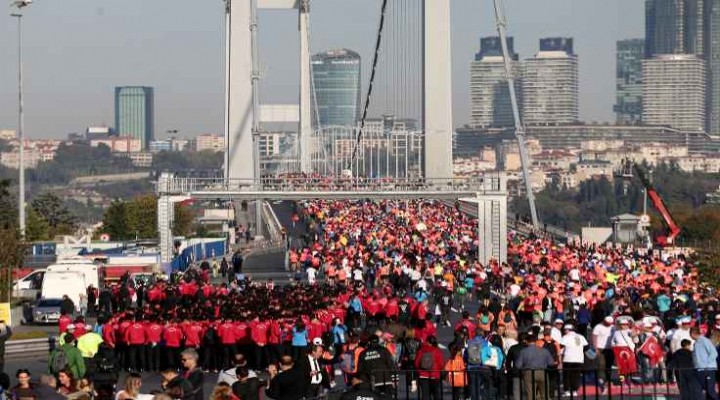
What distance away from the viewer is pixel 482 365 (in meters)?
23.6

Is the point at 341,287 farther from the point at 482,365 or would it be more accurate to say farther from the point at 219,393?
the point at 219,393

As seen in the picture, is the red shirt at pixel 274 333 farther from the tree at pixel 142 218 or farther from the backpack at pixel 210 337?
the tree at pixel 142 218

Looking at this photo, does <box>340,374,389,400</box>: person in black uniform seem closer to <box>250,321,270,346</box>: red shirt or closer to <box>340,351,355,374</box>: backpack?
<box>340,351,355,374</box>: backpack

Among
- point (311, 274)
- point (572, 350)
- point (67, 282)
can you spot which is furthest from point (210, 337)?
point (311, 274)

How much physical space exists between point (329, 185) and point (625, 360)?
48670 mm

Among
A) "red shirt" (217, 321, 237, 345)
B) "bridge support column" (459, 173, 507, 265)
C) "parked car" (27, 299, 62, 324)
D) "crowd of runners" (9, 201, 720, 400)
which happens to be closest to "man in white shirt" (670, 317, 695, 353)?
"crowd of runners" (9, 201, 720, 400)

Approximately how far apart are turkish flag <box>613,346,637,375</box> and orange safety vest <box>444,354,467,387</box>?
2.67 m

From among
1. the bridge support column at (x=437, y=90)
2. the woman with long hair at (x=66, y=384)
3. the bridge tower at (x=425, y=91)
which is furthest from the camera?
the bridge tower at (x=425, y=91)

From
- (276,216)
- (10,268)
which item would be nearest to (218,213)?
(276,216)

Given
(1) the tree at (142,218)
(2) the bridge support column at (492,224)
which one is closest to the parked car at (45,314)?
(2) the bridge support column at (492,224)

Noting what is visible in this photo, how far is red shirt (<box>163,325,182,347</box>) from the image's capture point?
96.5 ft

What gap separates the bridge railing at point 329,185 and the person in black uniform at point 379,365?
42.6m

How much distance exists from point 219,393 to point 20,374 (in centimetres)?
324

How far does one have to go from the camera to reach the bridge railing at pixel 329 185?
66250mm
